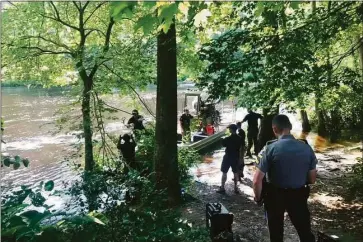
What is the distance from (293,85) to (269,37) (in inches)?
40.5

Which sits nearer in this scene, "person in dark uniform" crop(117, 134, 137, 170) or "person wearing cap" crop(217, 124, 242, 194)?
"person wearing cap" crop(217, 124, 242, 194)

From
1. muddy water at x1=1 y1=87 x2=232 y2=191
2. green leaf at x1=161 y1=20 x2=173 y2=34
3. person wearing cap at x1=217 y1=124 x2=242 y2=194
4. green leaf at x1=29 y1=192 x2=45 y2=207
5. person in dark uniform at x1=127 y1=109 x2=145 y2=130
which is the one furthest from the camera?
muddy water at x1=1 y1=87 x2=232 y2=191

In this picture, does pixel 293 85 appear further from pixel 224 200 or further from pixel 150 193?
pixel 150 193

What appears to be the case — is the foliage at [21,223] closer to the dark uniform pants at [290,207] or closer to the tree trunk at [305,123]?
the dark uniform pants at [290,207]

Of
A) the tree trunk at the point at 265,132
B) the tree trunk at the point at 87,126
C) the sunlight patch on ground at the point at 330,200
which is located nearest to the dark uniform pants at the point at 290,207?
the sunlight patch on ground at the point at 330,200

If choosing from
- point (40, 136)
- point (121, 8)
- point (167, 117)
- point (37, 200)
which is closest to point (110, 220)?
point (37, 200)

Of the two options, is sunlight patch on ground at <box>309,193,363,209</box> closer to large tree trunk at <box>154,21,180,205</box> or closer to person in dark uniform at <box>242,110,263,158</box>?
large tree trunk at <box>154,21,180,205</box>

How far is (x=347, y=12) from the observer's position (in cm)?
736

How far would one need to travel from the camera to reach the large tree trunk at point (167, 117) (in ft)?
24.4

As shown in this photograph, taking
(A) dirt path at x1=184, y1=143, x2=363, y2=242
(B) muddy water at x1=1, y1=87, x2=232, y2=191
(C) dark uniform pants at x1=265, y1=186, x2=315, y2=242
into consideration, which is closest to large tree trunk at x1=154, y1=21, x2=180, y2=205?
(A) dirt path at x1=184, y1=143, x2=363, y2=242

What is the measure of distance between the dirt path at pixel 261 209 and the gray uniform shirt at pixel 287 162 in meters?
1.98

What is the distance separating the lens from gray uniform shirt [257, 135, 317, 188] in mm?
3988

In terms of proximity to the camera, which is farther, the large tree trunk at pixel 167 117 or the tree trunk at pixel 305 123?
the tree trunk at pixel 305 123

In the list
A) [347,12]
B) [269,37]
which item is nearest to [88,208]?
[269,37]
